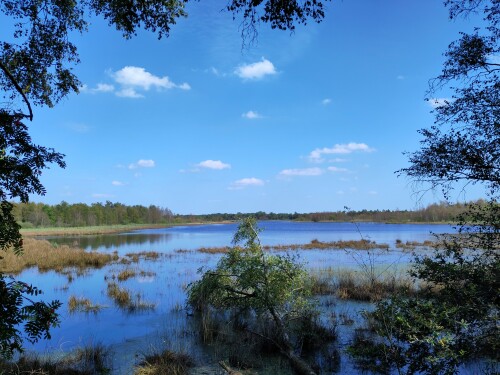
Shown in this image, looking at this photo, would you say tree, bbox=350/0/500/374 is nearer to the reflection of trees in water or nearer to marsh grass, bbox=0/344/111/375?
marsh grass, bbox=0/344/111/375

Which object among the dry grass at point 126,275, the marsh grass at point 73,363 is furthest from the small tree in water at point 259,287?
the dry grass at point 126,275

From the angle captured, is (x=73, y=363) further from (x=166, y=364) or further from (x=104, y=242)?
(x=104, y=242)

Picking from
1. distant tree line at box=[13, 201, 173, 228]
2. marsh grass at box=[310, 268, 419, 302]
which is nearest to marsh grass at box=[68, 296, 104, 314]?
marsh grass at box=[310, 268, 419, 302]

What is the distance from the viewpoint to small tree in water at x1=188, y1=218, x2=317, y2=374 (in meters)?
10.0

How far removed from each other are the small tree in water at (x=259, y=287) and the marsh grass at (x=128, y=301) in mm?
4924

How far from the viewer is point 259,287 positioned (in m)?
10.7

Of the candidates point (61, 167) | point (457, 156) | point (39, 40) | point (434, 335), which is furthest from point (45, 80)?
point (457, 156)

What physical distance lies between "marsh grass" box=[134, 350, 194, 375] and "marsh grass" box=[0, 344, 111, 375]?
0.96 m

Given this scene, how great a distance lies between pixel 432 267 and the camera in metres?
5.32

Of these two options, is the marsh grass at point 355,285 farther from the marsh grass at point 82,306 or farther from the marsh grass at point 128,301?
the marsh grass at point 82,306

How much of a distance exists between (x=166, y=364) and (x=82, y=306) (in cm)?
927

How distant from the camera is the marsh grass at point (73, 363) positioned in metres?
Result: 7.68

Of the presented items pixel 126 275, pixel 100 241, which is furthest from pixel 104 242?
pixel 126 275

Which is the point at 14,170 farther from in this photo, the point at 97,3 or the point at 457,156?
the point at 457,156
